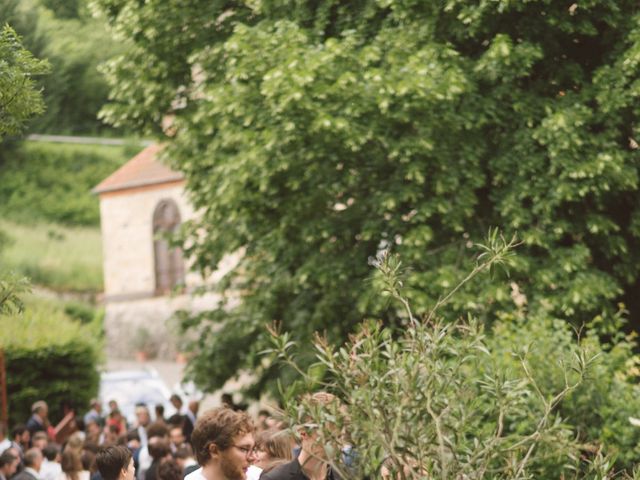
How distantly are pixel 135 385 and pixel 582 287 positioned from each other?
19.5 meters

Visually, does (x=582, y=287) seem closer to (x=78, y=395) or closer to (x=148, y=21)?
(x=148, y=21)

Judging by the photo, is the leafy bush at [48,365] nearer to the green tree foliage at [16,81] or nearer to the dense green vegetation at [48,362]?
the dense green vegetation at [48,362]

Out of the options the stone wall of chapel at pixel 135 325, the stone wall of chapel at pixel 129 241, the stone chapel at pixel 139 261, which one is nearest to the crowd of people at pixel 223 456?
the stone chapel at pixel 139 261

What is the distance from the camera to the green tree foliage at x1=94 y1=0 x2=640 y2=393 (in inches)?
677

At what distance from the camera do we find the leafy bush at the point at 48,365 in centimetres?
3045

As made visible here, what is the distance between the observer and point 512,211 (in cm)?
1772

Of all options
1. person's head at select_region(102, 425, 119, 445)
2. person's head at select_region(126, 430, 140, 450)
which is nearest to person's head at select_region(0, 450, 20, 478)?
person's head at select_region(126, 430, 140, 450)

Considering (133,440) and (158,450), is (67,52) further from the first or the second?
(158,450)

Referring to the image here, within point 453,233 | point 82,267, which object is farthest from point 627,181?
point 82,267

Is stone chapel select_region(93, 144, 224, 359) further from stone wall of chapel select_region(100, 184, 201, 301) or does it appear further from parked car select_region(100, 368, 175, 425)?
parked car select_region(100, 368, 175, 425)

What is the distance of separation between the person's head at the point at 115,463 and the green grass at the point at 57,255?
51954 mm

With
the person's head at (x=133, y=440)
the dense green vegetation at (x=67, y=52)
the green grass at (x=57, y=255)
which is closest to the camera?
the person's head at (x=133, y=440)

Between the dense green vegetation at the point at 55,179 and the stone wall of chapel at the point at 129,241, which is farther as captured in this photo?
the dense green vegetation at the point at 55,179

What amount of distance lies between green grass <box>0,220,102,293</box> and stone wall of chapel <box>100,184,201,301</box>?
6657mm
